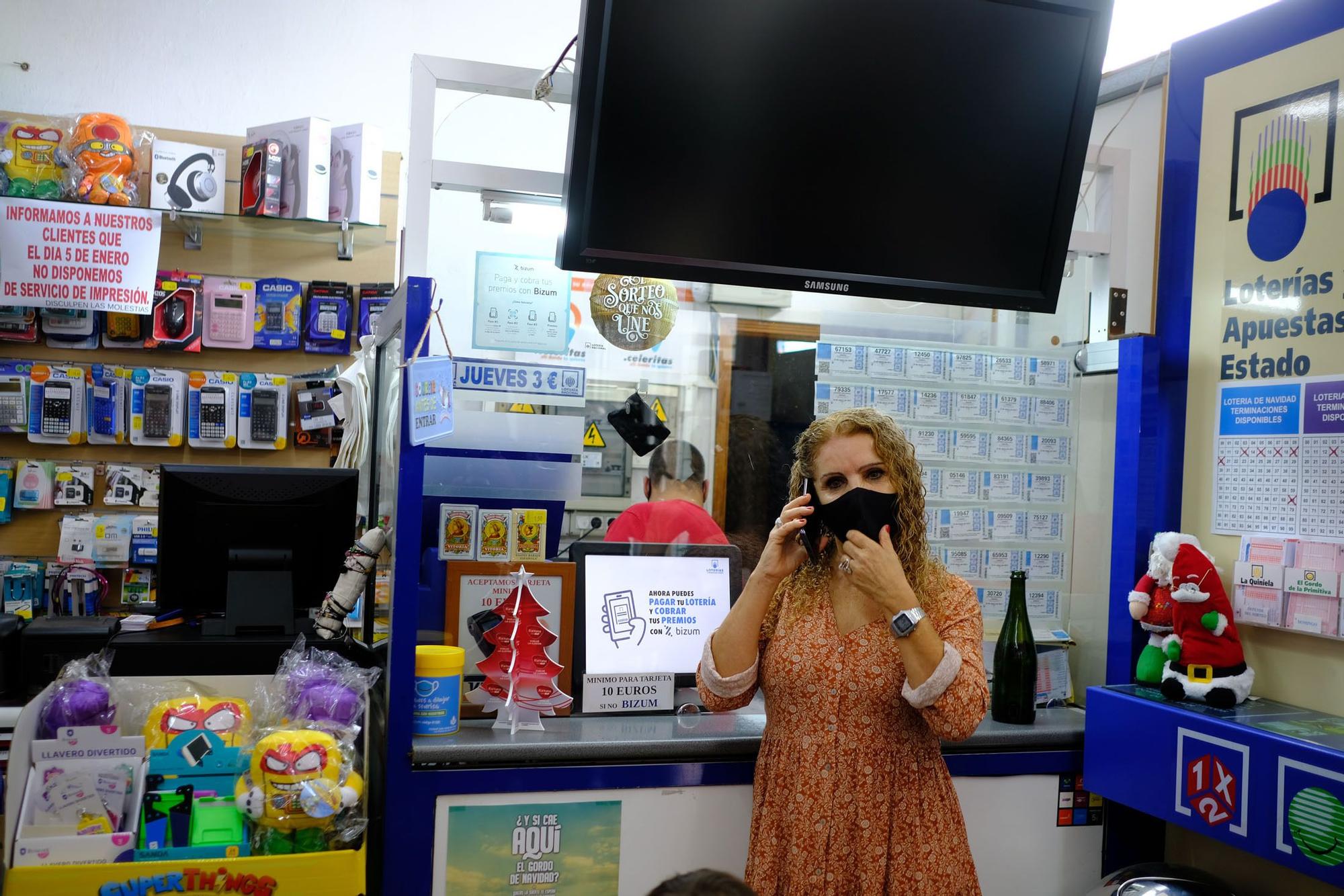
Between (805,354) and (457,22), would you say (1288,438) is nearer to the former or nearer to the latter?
(805,354)

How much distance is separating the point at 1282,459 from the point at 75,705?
260 centimetres

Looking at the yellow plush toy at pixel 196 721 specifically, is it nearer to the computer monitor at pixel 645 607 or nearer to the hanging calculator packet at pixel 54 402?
the computer monitor at pixel 645 607

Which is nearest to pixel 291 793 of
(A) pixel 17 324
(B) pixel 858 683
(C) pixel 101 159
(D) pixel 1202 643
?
(B) pixel 858 683

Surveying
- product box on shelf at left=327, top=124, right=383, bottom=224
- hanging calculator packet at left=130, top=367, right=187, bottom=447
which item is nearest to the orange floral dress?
product box on shelf at left=327, top=124, right=383, bottom=224

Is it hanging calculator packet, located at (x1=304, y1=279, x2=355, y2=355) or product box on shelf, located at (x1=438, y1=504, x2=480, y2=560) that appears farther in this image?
hanging calculator packet, located at (x1=304, y1=279, x2=355, y2=355)

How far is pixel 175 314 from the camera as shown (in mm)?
4207

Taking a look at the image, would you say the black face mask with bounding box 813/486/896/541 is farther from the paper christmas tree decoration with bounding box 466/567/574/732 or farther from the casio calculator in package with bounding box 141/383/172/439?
the casio calculator in package with bounding box 141/383/172/439

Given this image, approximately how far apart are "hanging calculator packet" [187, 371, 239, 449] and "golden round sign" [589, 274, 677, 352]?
2245 mm

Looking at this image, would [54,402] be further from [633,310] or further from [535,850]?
[535,850]

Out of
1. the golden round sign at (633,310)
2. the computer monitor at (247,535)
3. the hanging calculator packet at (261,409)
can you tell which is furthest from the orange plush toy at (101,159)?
the golden round sign at (633,310)

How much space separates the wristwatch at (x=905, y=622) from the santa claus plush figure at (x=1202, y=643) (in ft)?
3.02

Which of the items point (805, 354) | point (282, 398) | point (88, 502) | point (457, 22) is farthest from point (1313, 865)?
point (457, 22)

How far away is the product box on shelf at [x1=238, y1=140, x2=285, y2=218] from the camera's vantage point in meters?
4.08

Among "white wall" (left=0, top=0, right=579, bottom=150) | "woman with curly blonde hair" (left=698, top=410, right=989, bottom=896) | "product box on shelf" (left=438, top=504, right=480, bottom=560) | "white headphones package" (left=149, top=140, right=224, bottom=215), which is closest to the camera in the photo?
"woman with curly blonde hair" (left=698, top=410, right=989, bottom=896)
